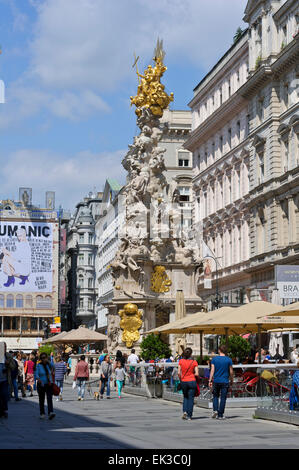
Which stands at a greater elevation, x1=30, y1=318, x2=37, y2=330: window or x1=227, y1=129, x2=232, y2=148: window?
x1=227, y1=129, x2=232, y2=148: window

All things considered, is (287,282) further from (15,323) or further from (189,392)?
(15,323)

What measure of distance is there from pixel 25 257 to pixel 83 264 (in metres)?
23.9

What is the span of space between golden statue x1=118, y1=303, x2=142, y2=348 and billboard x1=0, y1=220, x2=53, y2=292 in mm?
68088

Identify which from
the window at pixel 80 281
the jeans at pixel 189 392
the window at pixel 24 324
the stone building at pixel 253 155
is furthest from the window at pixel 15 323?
the jeans at pixel 189 392

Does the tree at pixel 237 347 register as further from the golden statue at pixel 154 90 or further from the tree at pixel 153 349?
the golden statue at pixel 154 90

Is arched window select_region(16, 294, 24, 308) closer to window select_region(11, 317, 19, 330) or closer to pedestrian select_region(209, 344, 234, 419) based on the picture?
window select_region(11, 317, 19, 330)

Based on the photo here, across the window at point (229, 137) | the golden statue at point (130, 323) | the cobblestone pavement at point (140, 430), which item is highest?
the window at point (229, 137)

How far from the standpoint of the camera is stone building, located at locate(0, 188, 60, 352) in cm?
10938


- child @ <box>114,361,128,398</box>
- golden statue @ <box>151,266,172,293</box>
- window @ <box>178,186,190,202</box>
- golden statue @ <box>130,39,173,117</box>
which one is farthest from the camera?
window @ <box>178,186,190,202</box>

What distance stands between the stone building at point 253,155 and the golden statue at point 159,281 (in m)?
8.80

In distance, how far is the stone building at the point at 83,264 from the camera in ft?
423

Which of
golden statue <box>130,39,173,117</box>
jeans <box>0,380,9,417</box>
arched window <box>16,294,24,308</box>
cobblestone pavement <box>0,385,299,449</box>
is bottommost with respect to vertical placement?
cobblestone pavement <box>0,385,299,449</box>

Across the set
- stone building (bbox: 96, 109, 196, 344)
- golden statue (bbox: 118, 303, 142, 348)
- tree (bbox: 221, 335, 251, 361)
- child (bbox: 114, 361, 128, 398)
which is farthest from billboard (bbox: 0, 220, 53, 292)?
child (bbox: 114, 361, 128, 398)

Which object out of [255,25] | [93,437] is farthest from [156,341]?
[255,25]
